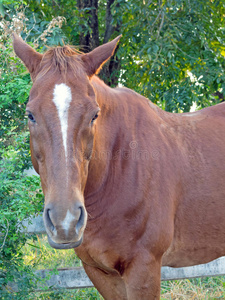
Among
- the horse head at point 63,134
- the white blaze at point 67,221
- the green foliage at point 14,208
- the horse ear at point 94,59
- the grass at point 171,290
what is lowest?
the grass at point 171,290

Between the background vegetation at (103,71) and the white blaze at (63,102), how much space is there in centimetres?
113

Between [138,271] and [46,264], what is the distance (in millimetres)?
2656

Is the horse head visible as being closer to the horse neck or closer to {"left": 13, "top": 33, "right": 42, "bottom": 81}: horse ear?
{"left": 13, "top": 33, "right": 42, "bottom": 81}: horse ear

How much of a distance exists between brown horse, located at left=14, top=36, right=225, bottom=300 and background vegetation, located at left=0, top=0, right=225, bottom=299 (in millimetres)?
788

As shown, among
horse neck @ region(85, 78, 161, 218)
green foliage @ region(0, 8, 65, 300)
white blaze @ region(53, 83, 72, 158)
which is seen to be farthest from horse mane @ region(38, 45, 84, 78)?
green foliage @ region(0, 8, 65, 300)

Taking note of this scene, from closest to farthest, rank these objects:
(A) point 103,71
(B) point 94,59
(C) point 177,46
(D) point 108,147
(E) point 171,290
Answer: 1. (B) point 94,59
2. (D) point 108,147
3. (E) point 171,290
4. (C) point 177,46
5. (A) point 103,71

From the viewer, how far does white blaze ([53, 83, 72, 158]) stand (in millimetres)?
2113

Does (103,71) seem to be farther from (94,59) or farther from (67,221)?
(67,221)

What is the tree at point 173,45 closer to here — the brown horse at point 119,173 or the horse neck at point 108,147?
the brown horse at point 119,173

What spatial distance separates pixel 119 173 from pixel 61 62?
0.86m

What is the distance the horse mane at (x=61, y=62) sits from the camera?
7.63 feet

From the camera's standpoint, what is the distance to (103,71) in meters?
6.53

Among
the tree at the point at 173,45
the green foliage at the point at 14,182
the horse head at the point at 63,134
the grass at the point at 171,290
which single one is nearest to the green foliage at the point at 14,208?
the green foliage at the point at 14,182

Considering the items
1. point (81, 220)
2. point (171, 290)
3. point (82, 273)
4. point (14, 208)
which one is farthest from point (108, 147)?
point (171, 290)
